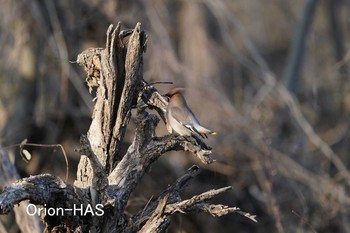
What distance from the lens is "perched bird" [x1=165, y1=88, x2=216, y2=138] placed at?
3.47 meters

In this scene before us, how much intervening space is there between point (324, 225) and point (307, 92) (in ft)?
14.1

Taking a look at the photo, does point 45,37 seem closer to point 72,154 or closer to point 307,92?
point 72,154

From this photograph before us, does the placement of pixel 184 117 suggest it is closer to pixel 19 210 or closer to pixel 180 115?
pixel 180 115

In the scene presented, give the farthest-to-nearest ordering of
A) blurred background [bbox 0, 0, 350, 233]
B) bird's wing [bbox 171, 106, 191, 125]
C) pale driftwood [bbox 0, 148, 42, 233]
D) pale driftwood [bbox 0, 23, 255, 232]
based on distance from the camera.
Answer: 1. blurred background [bbox 0, 0, 350, 233]
2. pale driftwood [bbox 0, 148, 42, 233]
3. bird's wing [bbox 171, 106, 191, 125]
4. pale driftwood [bbox 0, 23, 255, 232]

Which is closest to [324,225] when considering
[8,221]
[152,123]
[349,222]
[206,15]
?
[349,222]

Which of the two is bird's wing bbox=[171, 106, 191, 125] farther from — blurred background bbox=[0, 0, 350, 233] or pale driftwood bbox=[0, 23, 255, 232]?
blurred background bbox=[0, 0, 350, 233]

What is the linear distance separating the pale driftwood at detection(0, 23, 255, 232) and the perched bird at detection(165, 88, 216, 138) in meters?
0.04

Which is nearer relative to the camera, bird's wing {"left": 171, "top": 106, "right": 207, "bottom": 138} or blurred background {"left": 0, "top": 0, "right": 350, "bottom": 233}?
bird's wing {"left": 171, "top": 106, "right": 207, "bottom": 138}

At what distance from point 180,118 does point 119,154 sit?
327mm

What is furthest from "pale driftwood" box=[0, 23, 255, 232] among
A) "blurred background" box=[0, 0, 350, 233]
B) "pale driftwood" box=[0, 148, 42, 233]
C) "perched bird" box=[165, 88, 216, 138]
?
"blurred background" box=[0, 0, 350, 233]

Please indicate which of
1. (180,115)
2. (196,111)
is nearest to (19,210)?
(180,115)

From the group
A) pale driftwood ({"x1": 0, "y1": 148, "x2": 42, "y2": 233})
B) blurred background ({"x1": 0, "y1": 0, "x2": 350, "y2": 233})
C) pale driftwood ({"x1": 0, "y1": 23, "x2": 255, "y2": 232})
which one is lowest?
blurred background ({"x1": 0, "y1": 0, "x2": 350, "y2": 233})

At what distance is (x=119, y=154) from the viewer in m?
3.56

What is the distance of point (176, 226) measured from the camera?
696 centimetres
